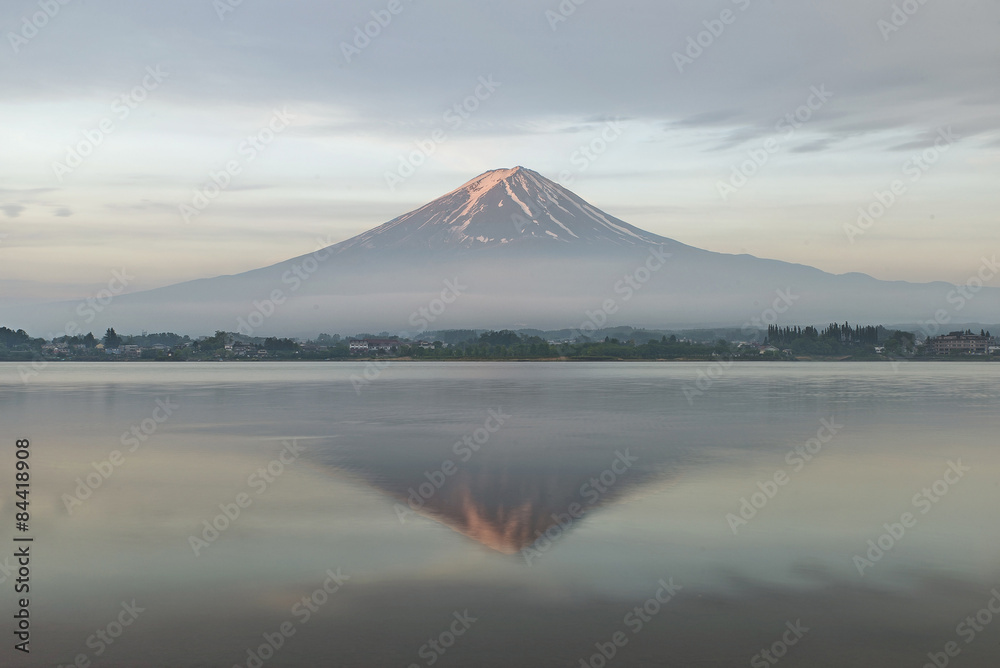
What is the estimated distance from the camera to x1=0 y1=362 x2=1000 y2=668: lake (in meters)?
8.07

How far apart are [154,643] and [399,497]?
26.5ft

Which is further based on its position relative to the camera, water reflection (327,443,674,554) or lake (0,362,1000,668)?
water reflection (327,443,674,554)

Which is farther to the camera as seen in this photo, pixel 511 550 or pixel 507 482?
pixel 507 482

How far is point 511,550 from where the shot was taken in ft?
38.1

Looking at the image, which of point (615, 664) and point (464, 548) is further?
point (464, 548)

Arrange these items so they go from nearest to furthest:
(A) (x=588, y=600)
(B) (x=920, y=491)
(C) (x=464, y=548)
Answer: (A) (x=588, y=600)
(C) (x=464, y=548)
(B) (x=920, y=491)

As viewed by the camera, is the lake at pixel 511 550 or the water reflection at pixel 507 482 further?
the water reflection at pixel 507 482

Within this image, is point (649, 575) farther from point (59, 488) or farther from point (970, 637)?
point (59, 488)

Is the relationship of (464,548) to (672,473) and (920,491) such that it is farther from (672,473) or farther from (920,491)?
(920,491)

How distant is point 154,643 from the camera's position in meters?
8.02

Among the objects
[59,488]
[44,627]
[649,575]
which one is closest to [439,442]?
[59,488]

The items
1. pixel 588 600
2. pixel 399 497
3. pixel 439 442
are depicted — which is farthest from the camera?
pixel 439 442

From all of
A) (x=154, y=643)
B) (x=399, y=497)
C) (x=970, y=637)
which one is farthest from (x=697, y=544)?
(x=154, y=643)

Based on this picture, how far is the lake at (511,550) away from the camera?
26.5 feet
